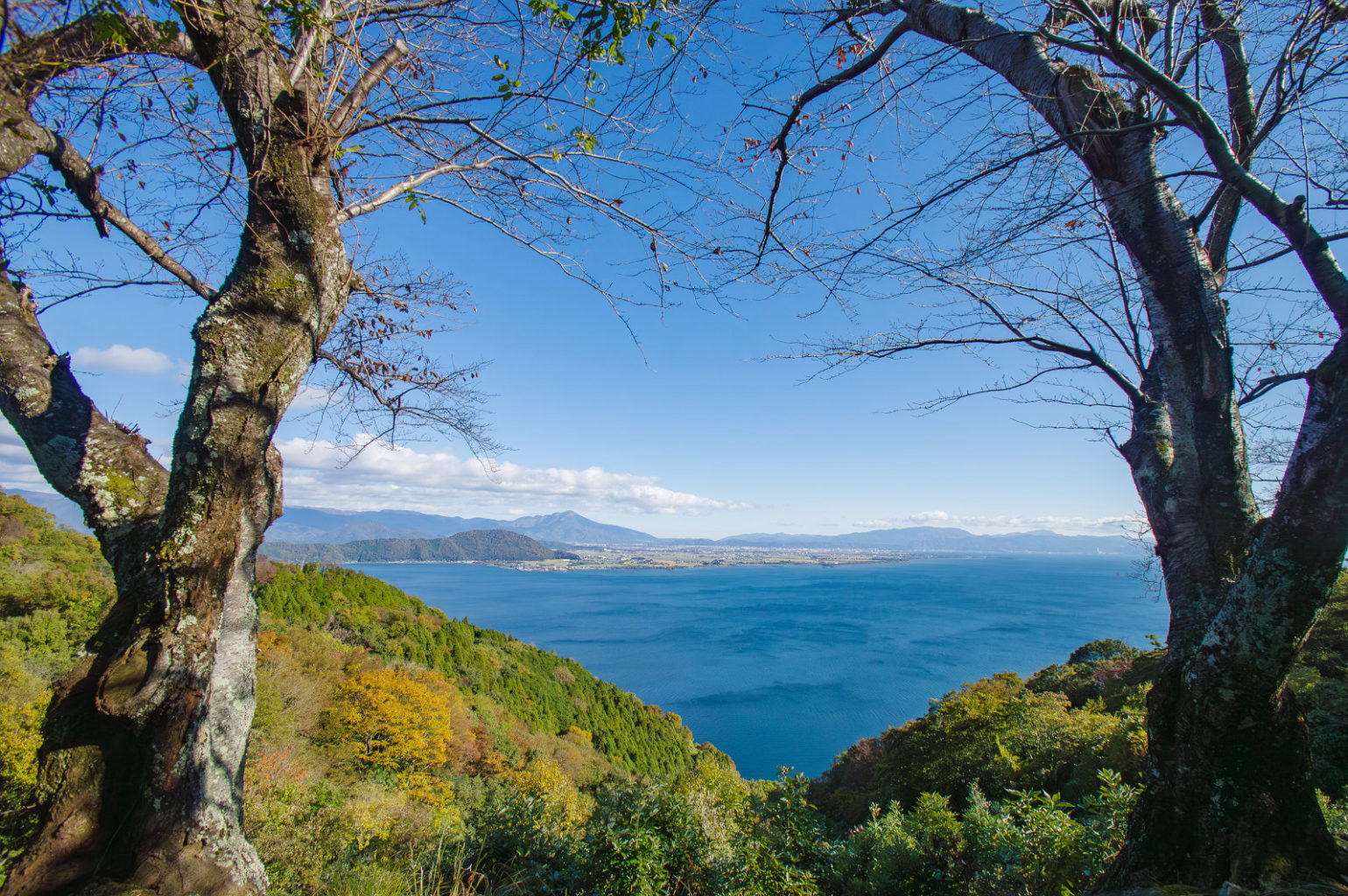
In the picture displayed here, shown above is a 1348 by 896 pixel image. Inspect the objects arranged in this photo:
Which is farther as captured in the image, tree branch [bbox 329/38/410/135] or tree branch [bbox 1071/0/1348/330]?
tree branch [bbox 329/38/410/135]

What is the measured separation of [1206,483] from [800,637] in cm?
5310

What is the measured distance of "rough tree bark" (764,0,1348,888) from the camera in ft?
4.57

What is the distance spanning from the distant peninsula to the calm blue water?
54.6 metres

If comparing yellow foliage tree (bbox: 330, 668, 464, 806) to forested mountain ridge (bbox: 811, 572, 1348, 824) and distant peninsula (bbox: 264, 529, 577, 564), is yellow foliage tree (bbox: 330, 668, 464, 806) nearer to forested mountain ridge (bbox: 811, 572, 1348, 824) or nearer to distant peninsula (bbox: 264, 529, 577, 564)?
forested mountain ridge (bbox: 811, 572, 1348, 824)

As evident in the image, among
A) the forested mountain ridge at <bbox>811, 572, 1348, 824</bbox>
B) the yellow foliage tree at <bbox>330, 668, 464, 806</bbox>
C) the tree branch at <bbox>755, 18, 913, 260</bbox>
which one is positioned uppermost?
the tree branch at <bbox>755, 18, 913, 260</bbox>

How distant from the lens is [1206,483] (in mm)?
1806

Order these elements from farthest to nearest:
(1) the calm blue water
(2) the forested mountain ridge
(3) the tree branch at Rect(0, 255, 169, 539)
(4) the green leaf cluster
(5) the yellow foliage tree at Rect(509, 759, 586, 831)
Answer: (1) the calm blue water
(4) the green leaf cluster
(2) the forested mountain ridge
(5) the yellow foliage tree at Rect(509, 759, 586, 831)
(3) the tree branch at Rect(0, 255, 169, 539)

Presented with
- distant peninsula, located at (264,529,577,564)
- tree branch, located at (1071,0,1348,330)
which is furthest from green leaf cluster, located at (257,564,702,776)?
distant peninsula, located at (264,529,577,564)

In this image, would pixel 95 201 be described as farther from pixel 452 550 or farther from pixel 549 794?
pixel 452 550

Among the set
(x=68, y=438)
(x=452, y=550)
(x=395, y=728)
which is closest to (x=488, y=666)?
(x=395, y=728)

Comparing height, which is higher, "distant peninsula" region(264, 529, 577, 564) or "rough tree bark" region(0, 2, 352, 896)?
"rough tree bark" region(0, 2, 352, 896)

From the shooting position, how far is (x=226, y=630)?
1.63 m

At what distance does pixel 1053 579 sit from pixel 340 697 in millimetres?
115677

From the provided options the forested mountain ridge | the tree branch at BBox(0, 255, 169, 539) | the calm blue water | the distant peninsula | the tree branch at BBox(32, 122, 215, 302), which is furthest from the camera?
the distant peninsula
